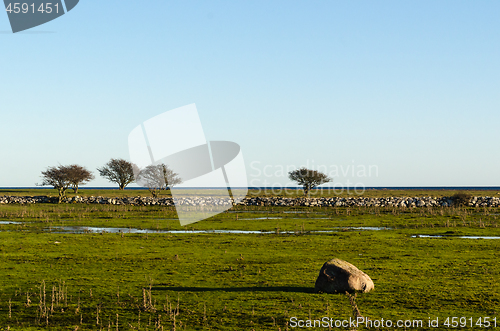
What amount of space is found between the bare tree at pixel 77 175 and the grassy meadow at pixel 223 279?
6430cm

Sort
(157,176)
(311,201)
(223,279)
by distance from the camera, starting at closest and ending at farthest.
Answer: (223,279) → (311,201) → (157,176)

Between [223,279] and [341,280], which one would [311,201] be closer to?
[223,279]

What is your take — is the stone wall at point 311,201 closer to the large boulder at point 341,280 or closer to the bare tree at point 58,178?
the bare tree at point 58,178

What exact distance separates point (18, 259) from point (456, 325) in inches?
707

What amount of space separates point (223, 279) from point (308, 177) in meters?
79.2

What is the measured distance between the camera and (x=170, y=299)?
13734 mm

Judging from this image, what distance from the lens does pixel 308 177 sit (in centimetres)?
9481

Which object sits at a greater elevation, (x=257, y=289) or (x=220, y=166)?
(x=220, y=166)

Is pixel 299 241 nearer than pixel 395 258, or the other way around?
pixel 395 258

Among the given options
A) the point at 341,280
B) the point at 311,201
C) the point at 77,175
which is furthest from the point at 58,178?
the point at 341,280

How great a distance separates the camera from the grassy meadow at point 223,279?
12000 mm

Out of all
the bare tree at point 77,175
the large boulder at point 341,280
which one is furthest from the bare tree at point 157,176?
the large boulder at point 341,280

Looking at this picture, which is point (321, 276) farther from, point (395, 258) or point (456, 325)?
point (395, 258)

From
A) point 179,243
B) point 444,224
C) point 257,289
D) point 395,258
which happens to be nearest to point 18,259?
point 179,243
